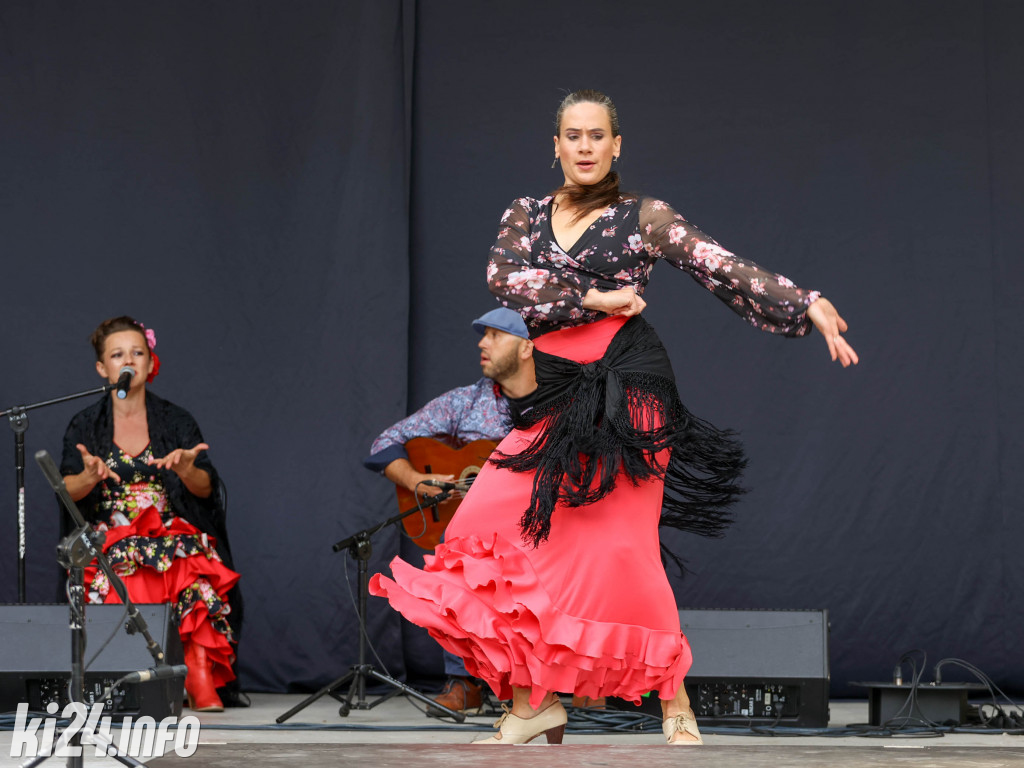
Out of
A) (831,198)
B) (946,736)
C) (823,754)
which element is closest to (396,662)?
(946,736)

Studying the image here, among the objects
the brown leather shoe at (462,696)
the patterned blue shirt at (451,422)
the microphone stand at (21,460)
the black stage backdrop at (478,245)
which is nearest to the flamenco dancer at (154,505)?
the microphone stand at (21,460)

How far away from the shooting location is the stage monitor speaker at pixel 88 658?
3723mm

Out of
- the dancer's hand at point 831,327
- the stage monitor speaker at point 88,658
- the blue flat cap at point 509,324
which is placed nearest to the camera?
the dancer's hand at point 831,327

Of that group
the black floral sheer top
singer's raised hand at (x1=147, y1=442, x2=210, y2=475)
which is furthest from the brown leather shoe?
the black floral sheer top

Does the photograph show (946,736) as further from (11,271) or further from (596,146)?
(11,271)

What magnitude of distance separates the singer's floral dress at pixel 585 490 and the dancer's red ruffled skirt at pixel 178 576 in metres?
1.90

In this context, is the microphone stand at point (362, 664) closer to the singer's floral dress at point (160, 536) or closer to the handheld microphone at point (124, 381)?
the singer's floral dress at point (160, 536)

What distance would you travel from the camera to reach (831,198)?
5047 mm

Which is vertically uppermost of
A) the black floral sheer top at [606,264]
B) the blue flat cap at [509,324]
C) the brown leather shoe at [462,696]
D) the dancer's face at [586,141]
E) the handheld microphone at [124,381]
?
the dancer's face at [586,141]

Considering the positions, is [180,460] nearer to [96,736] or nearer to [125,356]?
[125,356]

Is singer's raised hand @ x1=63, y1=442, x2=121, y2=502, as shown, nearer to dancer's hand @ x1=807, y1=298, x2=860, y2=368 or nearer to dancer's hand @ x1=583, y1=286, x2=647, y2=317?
dancer's hand @ x1=583, y1=286, x2=647, y2=317

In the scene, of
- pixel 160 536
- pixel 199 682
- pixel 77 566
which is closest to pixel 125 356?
pixel 160 536

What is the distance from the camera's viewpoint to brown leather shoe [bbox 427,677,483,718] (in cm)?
443

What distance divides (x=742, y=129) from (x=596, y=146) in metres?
2.45
